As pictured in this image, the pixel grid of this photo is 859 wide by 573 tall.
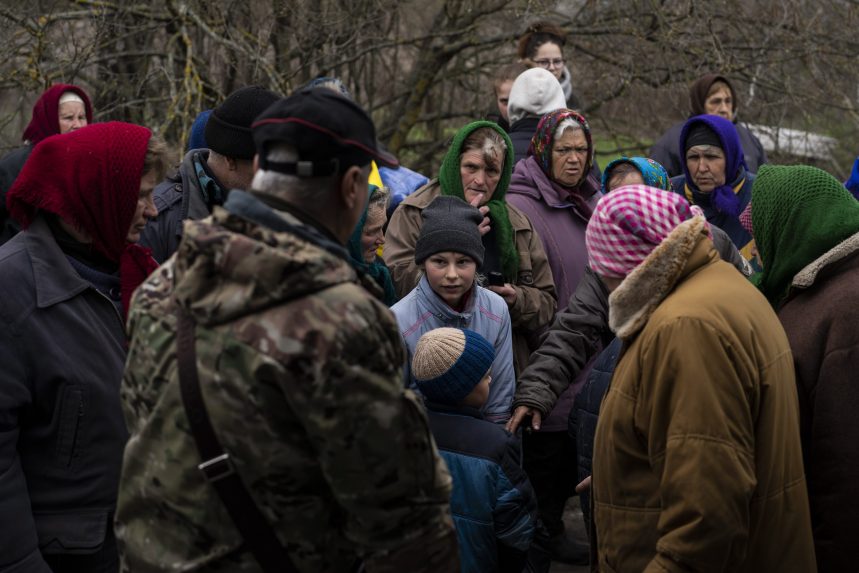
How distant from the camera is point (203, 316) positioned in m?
1.87

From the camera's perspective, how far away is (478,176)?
4.73m

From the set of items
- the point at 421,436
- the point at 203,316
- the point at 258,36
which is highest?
the point at 258,36

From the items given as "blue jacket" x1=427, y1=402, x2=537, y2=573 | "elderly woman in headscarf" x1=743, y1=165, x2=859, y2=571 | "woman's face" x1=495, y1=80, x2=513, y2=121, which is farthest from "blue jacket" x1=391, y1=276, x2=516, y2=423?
"woman's face" x1=495, y1=80, x2=513, y2=121

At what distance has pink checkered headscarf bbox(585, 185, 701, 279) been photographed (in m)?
2.65

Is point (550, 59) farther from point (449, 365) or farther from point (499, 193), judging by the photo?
point (449, 365)

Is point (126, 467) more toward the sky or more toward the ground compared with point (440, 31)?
more toward the ground

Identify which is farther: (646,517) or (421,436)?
(646,517)

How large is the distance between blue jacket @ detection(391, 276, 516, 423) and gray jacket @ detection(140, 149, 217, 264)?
2.90 feet

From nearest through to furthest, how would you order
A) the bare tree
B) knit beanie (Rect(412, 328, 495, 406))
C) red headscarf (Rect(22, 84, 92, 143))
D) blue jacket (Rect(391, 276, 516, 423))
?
knit beanie (Rect(412, 328, 495, 406)) → blue jacket (Rect(391, 276, 516, 423)) → red headscarf (Rect(22, 84, 92, 143)) → the bare tree

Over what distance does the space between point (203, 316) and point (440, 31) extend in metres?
6.44

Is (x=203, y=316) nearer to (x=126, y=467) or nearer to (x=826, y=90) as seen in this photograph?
(x=126, y=467)

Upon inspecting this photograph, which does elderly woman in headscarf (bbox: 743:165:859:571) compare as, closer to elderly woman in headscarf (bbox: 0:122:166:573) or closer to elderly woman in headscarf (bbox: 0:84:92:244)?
elderly woman in headscarf (bbox: 0:122:166:573)

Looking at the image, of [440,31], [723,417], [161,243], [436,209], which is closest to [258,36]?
[440,31]

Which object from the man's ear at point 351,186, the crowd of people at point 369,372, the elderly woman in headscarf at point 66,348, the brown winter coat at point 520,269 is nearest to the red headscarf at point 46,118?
the crowd of people at point 369,372
